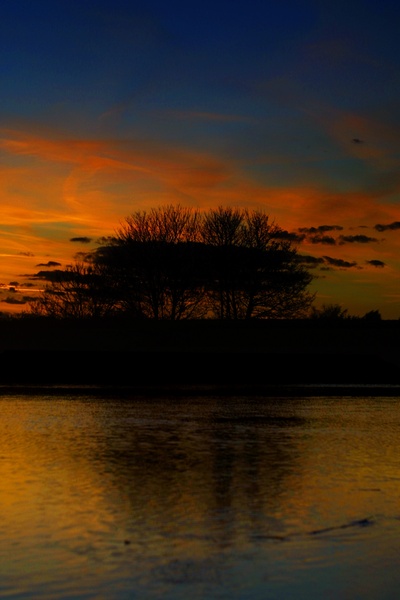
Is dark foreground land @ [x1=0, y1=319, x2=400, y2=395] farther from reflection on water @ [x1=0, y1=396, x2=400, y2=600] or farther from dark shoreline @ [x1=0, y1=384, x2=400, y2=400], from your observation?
reflection on water @ [x1=0, y1=396, x2=400, y2=600]

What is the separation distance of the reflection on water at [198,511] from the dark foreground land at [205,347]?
96.4ft

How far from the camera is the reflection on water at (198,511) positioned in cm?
659

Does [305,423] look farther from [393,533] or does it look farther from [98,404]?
[393,533]

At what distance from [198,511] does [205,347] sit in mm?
44122

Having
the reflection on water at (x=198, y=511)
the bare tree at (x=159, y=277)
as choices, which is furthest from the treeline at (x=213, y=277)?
the reflection on water at (x=198, y=511)

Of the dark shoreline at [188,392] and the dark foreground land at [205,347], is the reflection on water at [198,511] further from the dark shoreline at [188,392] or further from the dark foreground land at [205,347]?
the dark foreground land at [205,347]

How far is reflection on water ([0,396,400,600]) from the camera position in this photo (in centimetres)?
659

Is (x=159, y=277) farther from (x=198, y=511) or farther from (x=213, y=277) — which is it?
(x=198, y=511)

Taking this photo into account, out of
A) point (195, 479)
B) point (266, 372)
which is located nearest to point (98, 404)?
point (195, 479)

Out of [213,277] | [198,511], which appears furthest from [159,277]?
[198,511]

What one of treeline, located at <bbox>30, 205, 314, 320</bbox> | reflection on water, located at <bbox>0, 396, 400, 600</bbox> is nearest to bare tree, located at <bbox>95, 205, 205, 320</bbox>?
treeline, located at <bbox>30, 205, 314, 320</bbox>

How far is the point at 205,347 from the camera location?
53375 mm

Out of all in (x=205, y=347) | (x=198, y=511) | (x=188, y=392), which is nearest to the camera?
(x=198, y=511)

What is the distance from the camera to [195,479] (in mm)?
11383
